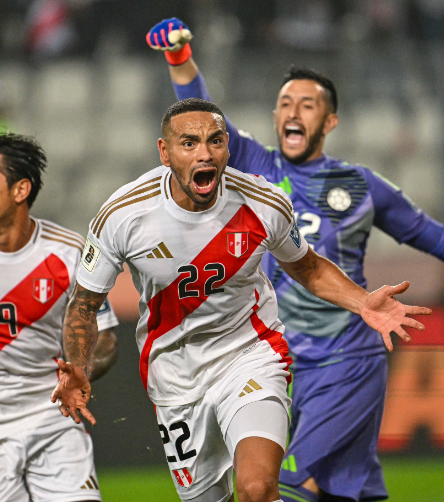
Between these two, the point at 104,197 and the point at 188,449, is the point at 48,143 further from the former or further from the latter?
the point at 188,449

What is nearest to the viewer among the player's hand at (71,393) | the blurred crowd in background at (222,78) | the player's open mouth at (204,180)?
the player's hand at (71,393)

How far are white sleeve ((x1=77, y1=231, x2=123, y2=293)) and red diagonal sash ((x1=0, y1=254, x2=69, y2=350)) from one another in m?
0.65

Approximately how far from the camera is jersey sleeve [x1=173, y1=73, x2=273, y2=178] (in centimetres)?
495

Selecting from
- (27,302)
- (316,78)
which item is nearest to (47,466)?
(27,302)

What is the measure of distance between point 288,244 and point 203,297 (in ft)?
1.52

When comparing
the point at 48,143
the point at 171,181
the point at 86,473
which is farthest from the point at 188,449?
the point at 48,143

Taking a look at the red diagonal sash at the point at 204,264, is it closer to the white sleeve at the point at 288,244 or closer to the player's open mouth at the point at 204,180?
the white sleeve at the point at 288,244

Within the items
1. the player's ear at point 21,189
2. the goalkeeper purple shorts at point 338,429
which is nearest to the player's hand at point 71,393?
the player's ear at point 21,189

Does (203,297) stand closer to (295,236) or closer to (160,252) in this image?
(160,252)

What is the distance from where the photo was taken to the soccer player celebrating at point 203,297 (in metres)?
3.46

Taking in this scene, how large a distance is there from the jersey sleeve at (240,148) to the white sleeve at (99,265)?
62.6 inches

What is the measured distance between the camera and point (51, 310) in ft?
13.8

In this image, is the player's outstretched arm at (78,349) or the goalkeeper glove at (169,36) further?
the goalkeeper glove at (169,36)

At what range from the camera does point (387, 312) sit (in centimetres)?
354
